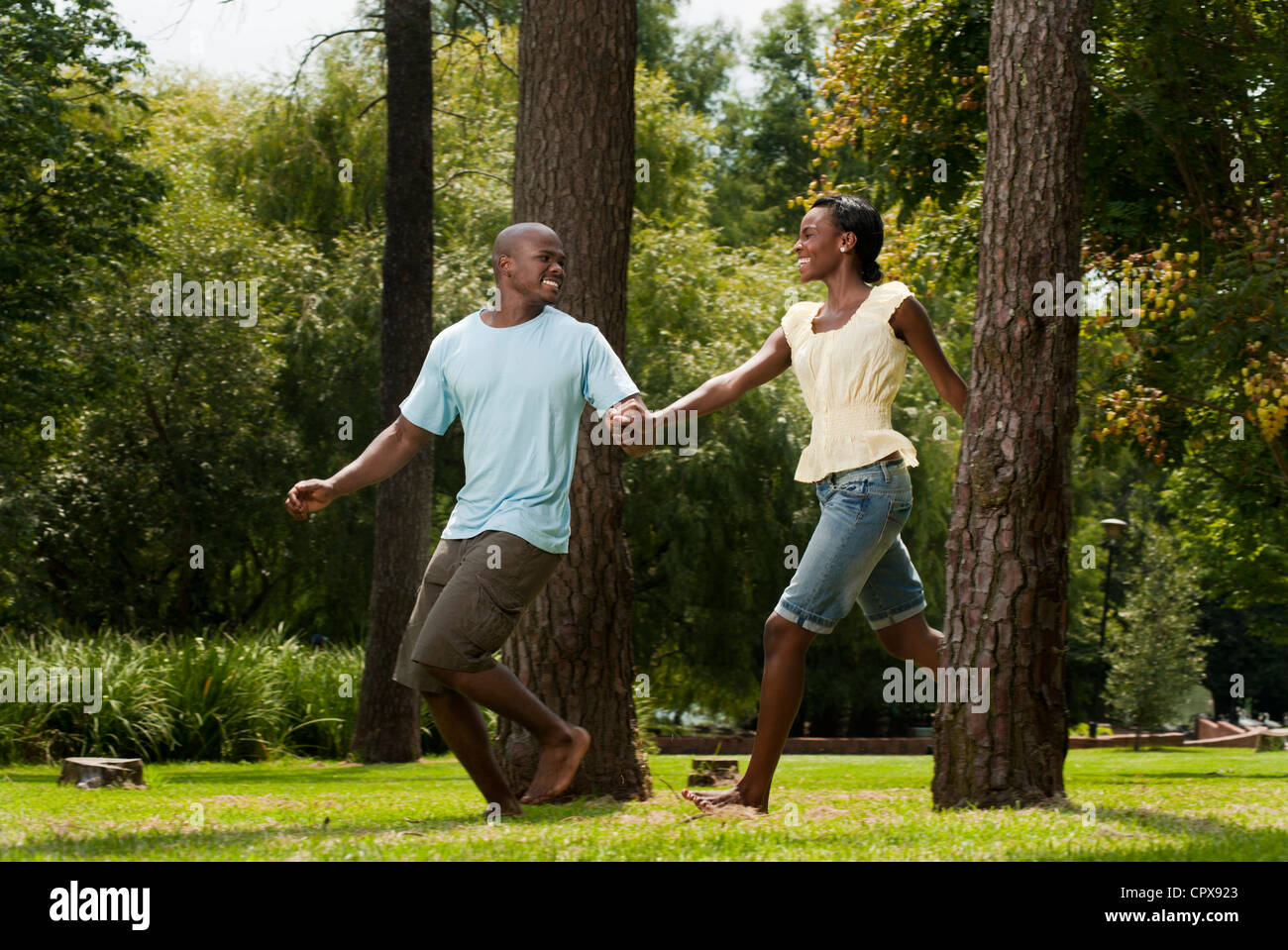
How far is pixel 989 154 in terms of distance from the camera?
22.7 feet

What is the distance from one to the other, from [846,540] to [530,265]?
1.63 metres

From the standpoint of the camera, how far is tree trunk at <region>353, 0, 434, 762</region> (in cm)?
1490

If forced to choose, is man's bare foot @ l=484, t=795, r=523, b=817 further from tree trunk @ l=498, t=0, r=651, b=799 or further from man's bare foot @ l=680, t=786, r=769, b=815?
tree trunk @ l=498, t=0, r=651, b=799

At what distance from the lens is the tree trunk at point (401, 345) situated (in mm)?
14898

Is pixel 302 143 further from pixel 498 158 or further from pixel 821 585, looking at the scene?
pixel 821 585

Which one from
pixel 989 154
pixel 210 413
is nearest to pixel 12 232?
Result: pixel 210 413

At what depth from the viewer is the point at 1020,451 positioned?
A: 6.57 m

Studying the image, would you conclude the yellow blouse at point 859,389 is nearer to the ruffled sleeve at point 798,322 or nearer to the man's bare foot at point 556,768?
the ruffled sleeve at point 798,322

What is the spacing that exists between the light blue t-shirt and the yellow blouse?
0.86 metres

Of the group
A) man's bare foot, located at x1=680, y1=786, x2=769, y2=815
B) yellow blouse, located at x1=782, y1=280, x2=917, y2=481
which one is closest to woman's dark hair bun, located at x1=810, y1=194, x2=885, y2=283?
yellow blouse, located at x1=782, y1=280, x2=917, y2=481

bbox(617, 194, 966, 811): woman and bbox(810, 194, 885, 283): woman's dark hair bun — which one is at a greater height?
bbox(810, 194, 885, 283): woman's dark hair bun

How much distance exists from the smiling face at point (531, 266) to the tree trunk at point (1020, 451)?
1922 mm

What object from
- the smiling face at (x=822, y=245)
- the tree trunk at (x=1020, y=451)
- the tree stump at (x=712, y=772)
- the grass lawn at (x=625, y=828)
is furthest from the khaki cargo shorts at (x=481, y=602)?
the tree stump at (x=712, y=772)
